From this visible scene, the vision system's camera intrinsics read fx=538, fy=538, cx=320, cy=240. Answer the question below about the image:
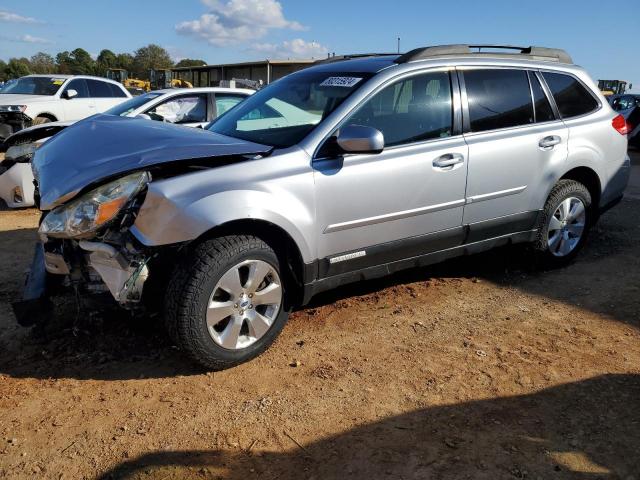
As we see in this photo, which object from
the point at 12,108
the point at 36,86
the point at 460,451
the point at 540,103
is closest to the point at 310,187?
the point at 460,451

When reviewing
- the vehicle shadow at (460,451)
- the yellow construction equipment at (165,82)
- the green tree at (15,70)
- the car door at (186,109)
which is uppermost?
the green tree at (15,70)

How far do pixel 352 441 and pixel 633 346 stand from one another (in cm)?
216

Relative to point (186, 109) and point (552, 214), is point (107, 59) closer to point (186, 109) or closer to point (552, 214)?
point (186, 109)

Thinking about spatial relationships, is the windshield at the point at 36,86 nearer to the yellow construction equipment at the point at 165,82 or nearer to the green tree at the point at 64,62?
the yellow construction equipment at the point at 165,82

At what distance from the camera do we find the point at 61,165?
3.17 meters

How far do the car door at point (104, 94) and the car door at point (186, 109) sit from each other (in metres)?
5.73

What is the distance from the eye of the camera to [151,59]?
8619 centimetres

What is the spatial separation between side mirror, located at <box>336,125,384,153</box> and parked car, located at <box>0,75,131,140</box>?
9.75 meters

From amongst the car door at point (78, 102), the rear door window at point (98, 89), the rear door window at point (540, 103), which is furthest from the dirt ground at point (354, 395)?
the rear door window at point (98, 89)

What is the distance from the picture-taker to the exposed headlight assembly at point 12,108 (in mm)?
10500

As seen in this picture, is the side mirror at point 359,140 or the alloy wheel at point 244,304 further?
the side mirror at point 359,140

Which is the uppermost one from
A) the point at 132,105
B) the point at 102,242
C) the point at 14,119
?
the point at 132,105

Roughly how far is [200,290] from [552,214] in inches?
125

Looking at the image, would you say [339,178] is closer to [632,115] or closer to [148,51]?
[632,115]
